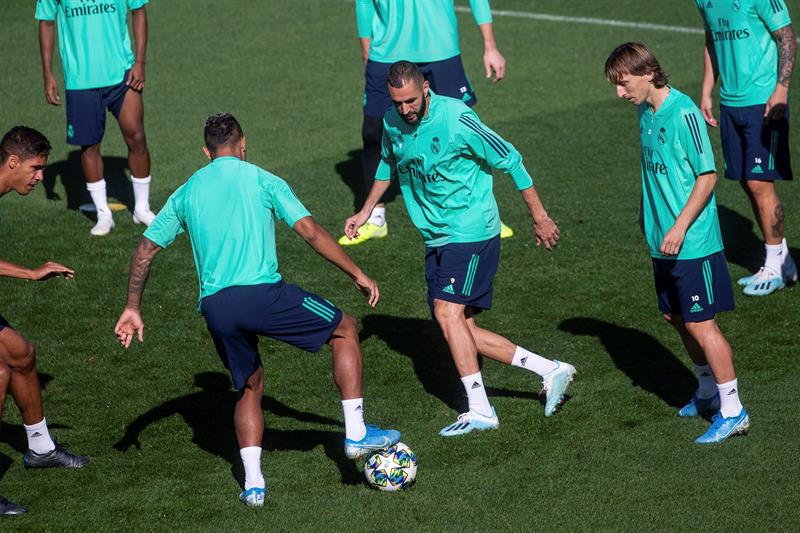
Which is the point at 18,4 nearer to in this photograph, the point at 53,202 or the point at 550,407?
the point at 53,202

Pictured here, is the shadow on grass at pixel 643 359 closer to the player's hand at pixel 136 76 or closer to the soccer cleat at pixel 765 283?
the soccer cleat at pixel 765 283

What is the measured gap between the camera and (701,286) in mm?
6883

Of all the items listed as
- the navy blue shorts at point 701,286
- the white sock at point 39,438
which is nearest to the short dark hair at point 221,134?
the white sock at point 39,438

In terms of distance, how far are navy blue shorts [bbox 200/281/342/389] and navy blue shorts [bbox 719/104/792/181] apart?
431cm

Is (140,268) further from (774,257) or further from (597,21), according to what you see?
Answer: (597,21)

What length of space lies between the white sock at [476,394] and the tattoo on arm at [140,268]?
205 cm

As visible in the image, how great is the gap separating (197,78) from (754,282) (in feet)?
30.0

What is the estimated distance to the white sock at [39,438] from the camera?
698 cm

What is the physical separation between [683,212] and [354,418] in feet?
7.00

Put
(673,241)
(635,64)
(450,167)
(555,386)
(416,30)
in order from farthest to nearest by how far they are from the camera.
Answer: (416,30) < (555,386) < (450,167) < (635,64) < (673,241)

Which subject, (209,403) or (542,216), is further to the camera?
(209,403)

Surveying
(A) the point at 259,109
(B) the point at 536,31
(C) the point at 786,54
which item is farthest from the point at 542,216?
(B) the point at 536,31

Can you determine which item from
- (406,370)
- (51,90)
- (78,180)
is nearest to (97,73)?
(51,90)

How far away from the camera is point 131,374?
841cm
